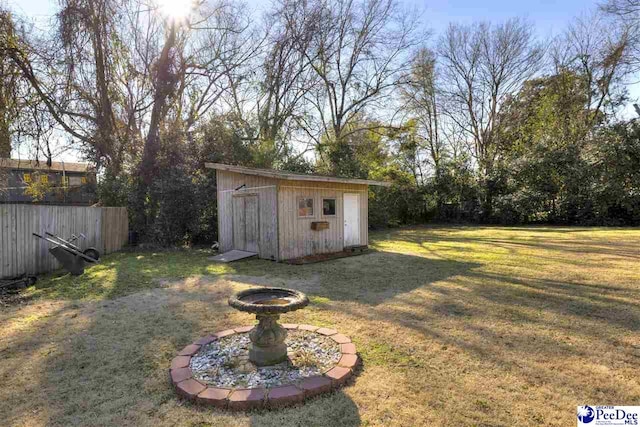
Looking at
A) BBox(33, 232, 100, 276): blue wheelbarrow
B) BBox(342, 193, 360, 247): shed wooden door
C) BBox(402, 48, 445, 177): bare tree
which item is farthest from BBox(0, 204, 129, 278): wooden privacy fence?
BBox(402, 48, 445, 177): bare tree

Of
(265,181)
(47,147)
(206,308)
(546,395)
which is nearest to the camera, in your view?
(546,395)

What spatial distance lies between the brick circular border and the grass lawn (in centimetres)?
8

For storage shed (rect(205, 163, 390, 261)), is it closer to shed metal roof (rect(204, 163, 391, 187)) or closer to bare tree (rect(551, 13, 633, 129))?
shed metal roof (rect(204, 163, 391, 187))

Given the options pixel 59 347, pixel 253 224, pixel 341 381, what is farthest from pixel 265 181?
pixel 341 381

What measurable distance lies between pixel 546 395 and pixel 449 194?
62.0 feet

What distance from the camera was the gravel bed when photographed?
264 cm

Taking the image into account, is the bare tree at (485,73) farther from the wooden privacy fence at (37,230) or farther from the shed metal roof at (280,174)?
the wooden privacy fence at (37,230)

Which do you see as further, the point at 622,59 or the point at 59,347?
the point at 622,59

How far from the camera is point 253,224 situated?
29.4 ft

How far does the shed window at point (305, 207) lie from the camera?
8.83 meters

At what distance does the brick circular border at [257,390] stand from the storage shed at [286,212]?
549 cm

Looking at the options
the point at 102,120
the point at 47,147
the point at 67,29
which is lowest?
the point at 47,147

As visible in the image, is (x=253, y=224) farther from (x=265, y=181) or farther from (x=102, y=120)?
(x=102, y=120)

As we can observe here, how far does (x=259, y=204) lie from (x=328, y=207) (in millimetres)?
1912
